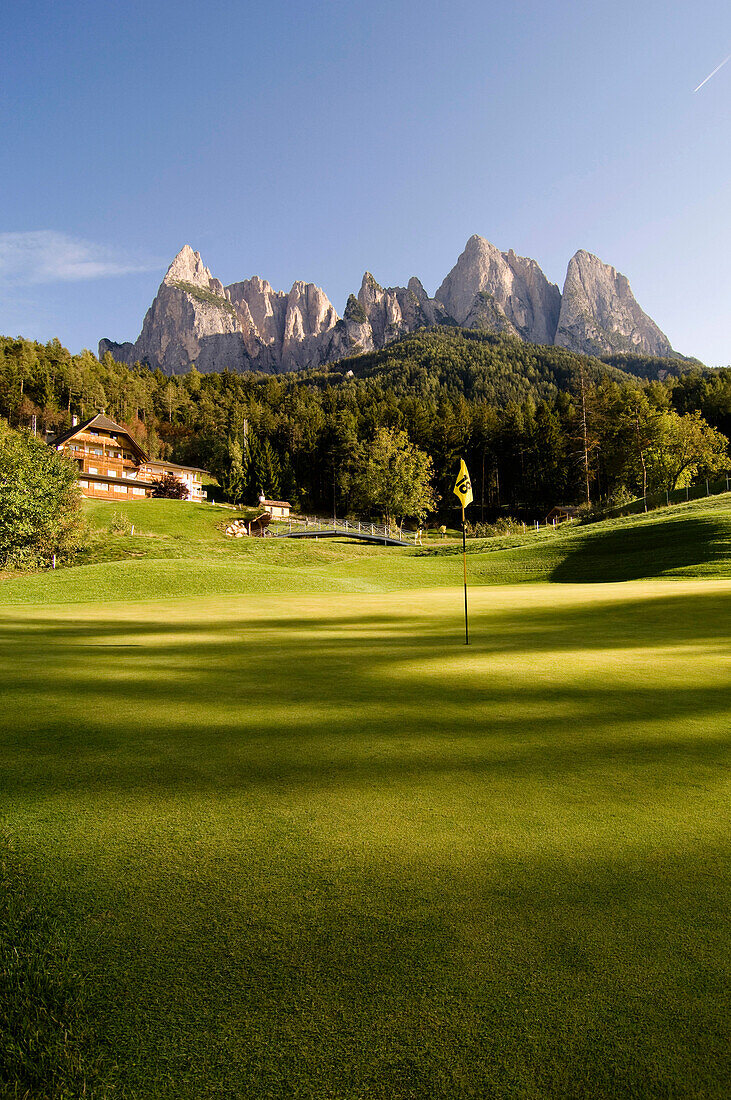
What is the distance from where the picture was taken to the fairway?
5.92 feet

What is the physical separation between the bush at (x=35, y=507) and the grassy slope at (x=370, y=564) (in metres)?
2.48

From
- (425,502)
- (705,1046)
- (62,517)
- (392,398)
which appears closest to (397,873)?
(705,1046)

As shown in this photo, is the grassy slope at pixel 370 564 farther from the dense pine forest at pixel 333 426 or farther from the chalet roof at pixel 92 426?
the chalet roof at pixel 92 426

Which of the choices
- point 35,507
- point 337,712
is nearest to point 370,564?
point 35,507

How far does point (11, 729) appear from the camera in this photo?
523cm

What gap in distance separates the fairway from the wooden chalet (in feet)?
253

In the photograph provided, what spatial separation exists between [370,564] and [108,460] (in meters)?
57.4

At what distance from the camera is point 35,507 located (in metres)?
38.2

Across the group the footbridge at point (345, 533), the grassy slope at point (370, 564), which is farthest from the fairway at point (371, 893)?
the footbridge at point (345, 533)

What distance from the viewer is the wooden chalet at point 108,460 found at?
3024 inches

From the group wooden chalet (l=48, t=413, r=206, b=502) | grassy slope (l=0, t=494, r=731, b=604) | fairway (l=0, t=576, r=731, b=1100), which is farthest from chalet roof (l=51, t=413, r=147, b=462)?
fairway (l=0, t=576, r=731, b=1100)

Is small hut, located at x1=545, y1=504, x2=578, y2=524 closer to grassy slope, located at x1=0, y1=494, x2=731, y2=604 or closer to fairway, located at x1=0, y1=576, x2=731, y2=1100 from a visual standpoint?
grassy slope, located at x1=0, y1=494, x2=731, y2=604

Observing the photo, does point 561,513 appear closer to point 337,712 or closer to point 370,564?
point 370,564

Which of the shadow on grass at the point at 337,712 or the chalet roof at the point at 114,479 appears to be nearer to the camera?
the shadow on grass at the point at 337,712
